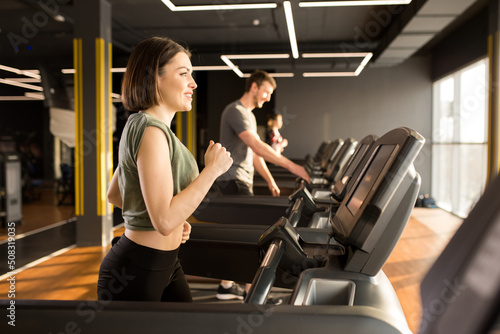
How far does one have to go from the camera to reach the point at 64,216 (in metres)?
7.49

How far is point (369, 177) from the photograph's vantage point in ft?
3.94

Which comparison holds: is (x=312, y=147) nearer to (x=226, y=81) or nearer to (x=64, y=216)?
(x=226, y=81)

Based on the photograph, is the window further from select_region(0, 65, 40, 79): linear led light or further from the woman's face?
select_region(0, 65, 40, 79): linear led light

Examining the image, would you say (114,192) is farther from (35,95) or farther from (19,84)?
(35,95)

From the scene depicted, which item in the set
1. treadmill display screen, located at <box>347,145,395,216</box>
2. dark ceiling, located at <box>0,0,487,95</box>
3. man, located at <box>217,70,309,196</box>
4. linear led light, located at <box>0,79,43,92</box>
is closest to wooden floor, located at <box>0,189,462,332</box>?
man, located at <box>217,70,309,196</box>

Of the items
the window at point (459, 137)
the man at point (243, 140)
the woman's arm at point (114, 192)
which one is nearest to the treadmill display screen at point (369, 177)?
the woman's arm at point (114, 192)

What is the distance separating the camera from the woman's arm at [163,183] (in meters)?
1.14

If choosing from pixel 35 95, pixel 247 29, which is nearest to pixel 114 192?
pixel 247 29

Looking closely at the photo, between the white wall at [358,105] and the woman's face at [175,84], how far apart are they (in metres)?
9.11

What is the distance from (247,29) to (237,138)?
17.6ft

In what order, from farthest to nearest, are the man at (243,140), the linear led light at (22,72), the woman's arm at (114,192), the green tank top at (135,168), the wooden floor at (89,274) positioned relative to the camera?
1. the linear led light at (22,72)
2. the wooden floor at (89,274)
3. the man at (243,140)
4. the woman's arm at (114,192)
5. the green tank top at (135,168)

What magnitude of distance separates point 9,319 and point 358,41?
899 centimetres

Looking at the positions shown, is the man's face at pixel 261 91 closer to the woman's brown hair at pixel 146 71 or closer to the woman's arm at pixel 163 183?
the woman's brown hair at pixel 146 71

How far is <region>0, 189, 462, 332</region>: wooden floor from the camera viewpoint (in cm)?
351
